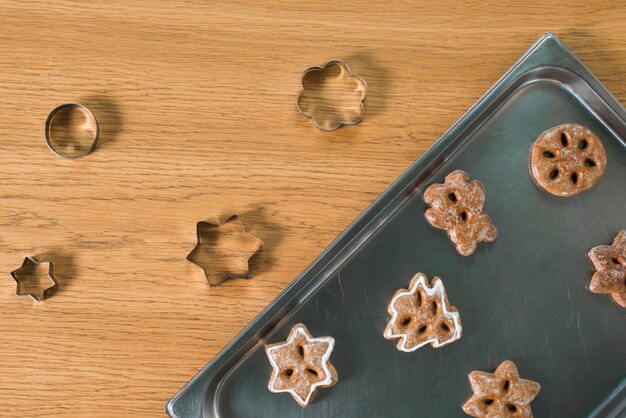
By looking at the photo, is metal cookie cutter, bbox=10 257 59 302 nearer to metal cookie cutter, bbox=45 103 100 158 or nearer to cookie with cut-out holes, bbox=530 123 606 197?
metal cookie cutter, bbox=45 103 100 158

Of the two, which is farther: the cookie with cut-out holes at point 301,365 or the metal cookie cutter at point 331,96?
the metal cookie cutter at point 331,96

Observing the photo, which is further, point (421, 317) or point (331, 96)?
point (331, 96)

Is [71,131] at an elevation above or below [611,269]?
above

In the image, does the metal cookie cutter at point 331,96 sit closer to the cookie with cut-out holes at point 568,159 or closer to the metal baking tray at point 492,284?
the metal baking tray at point 492,284

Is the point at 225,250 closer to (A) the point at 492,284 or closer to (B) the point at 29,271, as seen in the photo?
(B) the point at 29,271

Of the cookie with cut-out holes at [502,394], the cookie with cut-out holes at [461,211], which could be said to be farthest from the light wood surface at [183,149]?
the cookie with cut-out holes at [502,394]

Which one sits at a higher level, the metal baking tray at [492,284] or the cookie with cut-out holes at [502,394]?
the metal baking tray at [492,284]

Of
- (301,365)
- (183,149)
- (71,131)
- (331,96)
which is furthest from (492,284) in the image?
(71,131)
